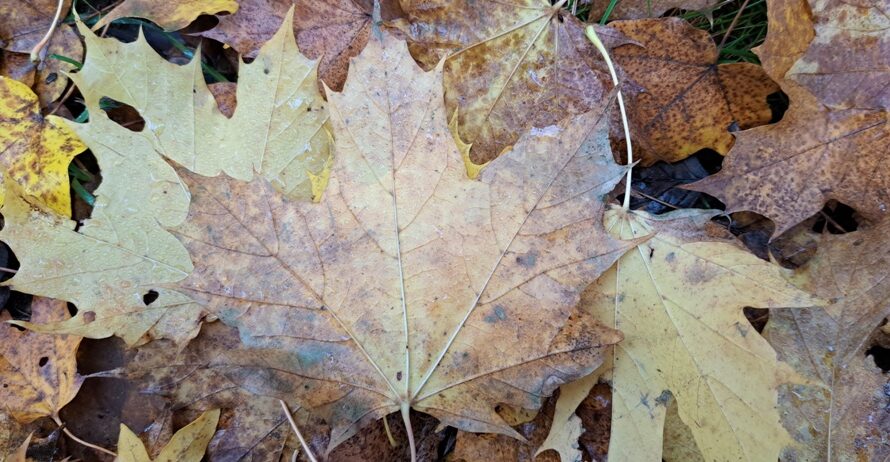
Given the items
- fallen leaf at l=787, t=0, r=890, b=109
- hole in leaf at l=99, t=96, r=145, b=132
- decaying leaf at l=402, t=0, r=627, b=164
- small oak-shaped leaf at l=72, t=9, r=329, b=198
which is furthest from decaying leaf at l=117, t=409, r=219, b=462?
fallen leaf at l=787, t=0, r=890, b=109

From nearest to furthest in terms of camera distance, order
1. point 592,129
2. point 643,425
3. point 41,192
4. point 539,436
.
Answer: point 592,129
point 643,425
point 539,436
point 41,192

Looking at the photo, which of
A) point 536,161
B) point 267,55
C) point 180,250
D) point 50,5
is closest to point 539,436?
point 536,161

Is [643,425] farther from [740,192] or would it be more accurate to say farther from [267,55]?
[267,55]

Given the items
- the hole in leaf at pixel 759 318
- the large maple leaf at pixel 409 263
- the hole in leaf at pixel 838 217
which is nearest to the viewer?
the large maple leaf at pixel 409 263

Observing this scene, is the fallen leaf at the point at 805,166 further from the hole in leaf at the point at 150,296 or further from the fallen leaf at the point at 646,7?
the hole in leaf at the point at 150,296

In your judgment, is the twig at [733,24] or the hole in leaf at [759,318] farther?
the twig at [733,24]

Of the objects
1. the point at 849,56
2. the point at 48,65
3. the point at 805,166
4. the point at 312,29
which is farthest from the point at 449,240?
the point at 48,65

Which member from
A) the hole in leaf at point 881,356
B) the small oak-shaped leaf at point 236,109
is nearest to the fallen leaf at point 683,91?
the hole in leaf at point 881,356

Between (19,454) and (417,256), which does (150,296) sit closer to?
(19,454)
